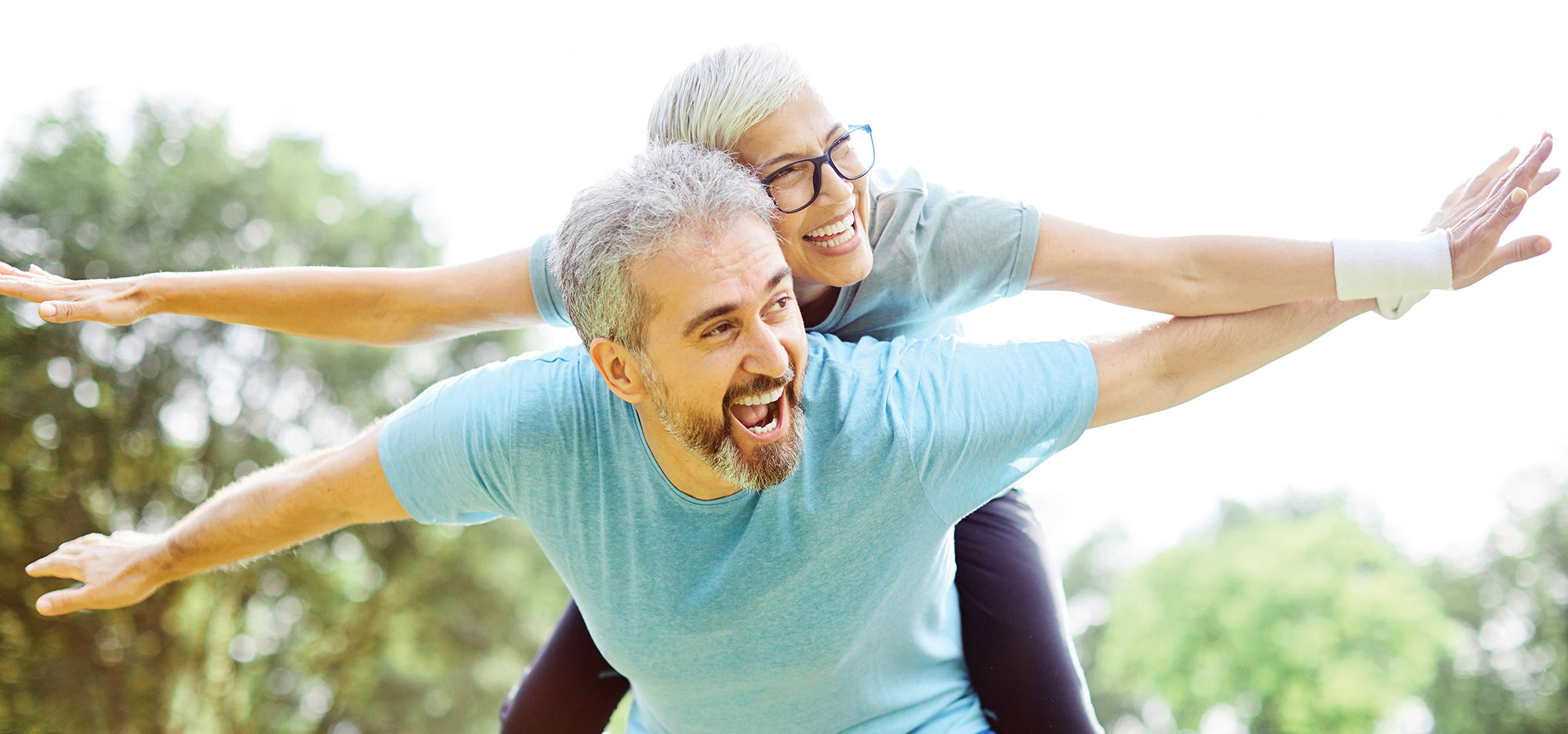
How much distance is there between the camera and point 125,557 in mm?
2953

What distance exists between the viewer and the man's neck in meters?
2.47

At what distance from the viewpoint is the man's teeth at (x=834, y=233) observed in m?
2.67

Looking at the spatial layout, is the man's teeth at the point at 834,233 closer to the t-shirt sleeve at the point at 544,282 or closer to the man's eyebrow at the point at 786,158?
the man's eyebrow at the point at 786,158

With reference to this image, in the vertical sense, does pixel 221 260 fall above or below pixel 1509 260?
below

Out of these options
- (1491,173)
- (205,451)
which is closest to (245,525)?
(1491,173)

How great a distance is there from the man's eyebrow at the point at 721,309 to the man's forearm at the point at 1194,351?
75 cm

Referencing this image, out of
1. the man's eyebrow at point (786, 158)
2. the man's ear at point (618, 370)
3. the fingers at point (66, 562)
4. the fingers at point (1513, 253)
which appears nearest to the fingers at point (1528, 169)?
the fingers at point (1513, 253)

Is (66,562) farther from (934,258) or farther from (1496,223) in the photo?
(1496,223)

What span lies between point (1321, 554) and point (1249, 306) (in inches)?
966

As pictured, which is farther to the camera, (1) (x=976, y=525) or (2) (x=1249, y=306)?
(1) (x=976, y=525)

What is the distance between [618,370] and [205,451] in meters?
14.4

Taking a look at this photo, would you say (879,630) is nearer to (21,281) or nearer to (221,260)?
(21,281)

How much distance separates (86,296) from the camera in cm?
270

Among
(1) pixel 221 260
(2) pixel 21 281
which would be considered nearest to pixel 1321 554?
(1) pixel 221 260
